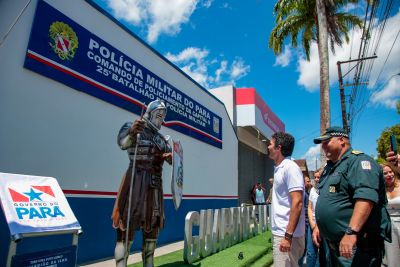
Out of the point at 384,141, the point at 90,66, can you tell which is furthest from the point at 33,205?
the point at 384,141

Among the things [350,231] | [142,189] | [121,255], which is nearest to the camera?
[350,231]

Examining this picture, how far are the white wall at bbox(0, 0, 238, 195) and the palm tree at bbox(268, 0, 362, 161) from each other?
621 centimetres

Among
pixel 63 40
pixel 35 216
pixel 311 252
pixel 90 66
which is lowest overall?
pixel 311 252

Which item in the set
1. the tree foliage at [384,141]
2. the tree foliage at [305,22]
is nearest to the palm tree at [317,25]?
the tree foliage at [305,22]

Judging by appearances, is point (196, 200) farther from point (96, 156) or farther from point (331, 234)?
point (331, 234)

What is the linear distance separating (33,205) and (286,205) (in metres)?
2.45

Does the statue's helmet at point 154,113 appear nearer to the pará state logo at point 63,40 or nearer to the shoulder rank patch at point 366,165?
the pará state logo at point 63,40

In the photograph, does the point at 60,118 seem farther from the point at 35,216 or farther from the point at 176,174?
the point at 35,216

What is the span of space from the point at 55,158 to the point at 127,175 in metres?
1.75

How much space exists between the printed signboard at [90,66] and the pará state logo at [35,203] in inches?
92.8

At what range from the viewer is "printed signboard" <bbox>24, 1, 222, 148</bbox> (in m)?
4.63

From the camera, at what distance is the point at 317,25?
12.0 meters

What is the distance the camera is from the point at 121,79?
630 centimetres

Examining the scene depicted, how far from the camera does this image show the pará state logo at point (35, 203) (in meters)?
2.66
